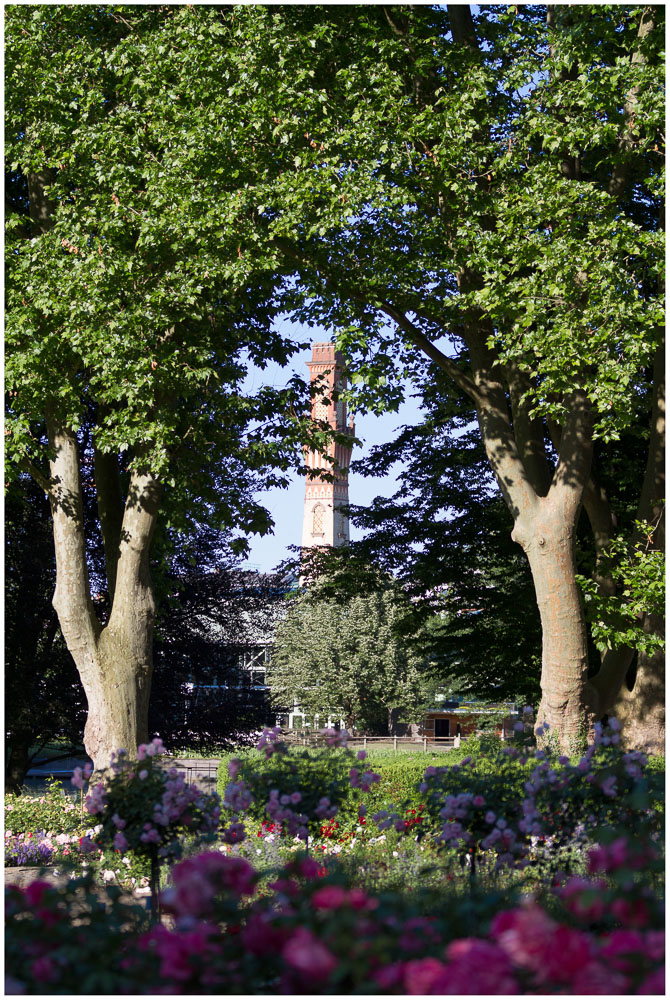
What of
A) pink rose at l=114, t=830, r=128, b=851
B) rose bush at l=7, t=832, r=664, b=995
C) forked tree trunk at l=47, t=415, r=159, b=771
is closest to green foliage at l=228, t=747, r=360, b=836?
pink rose at l=114, t=830, r=128, b=851

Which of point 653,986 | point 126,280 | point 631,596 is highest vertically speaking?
point 126,280

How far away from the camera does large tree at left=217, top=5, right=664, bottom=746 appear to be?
379 inches

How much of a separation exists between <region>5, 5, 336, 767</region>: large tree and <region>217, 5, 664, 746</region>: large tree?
0.78 meters

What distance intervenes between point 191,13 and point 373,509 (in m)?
9.21

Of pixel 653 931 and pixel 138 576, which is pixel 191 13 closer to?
pixel 138 576

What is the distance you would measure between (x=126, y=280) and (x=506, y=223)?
444cm

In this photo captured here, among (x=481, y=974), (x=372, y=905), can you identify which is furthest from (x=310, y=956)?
(x=372, y=905)

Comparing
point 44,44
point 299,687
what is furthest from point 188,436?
point 299,687

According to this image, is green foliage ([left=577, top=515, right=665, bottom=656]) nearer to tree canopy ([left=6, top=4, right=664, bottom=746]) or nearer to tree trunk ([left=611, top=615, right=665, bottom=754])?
tree canopy ([left=6, top=4, right=664, bottom=746])

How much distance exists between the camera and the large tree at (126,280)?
10.2 metres

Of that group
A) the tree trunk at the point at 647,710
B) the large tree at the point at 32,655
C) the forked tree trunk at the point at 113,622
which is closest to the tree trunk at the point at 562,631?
the tree trunk at the point at 647,710

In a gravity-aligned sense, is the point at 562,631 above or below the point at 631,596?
below

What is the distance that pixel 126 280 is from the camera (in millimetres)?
10641

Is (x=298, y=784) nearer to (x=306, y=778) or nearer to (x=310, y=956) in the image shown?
(x=306, y=778)
